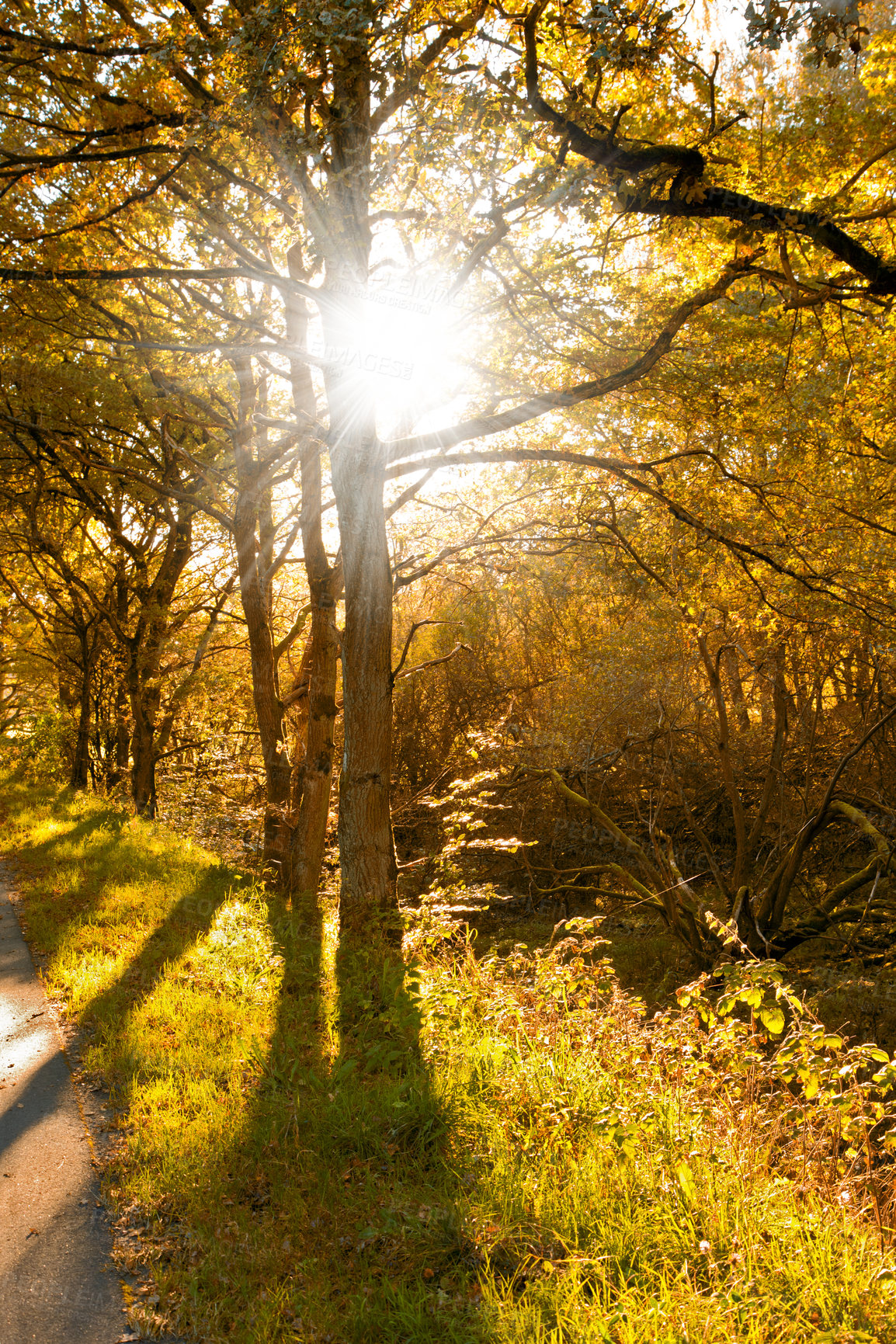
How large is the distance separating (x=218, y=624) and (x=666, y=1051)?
49.6 feet

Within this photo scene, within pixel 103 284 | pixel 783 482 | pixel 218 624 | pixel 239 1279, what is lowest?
pixel 239 1279

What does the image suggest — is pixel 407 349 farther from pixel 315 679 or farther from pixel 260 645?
pixel 260 645

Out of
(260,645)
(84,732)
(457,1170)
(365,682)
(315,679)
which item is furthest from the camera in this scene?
(84,732)

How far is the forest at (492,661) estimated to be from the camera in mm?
3332

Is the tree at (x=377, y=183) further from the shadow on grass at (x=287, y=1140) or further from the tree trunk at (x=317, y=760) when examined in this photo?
the tree trunk at (x=317, y=760)

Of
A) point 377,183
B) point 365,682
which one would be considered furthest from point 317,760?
point 377,183

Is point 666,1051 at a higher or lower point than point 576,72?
lower

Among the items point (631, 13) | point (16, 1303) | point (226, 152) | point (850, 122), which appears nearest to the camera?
point (16, 1303)

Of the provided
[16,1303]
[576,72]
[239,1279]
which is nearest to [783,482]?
[576,72]

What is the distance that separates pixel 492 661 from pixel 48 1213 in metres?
11.9

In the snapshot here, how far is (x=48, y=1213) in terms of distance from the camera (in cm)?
355

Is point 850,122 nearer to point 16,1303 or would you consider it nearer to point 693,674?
point 693,674

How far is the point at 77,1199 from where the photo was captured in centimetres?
365

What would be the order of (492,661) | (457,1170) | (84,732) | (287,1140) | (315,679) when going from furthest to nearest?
(84,732), (492,661), (315,679), (287,1140), (457,1170)
